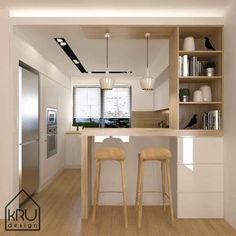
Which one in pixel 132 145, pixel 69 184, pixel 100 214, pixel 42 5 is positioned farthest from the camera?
pixel 69 184

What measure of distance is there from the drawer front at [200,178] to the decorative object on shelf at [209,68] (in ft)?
3.90

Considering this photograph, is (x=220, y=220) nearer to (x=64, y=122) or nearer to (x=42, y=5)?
(x=42, y=5)

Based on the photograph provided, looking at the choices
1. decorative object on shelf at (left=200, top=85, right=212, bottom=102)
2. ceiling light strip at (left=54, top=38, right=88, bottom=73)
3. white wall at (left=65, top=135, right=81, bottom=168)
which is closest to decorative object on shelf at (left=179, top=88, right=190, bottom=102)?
decorative object on shelf at (left=200, top=85, right=212, bottom=102)

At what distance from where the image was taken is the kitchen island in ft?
11.7

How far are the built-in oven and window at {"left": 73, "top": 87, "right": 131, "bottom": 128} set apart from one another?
2.08 meters

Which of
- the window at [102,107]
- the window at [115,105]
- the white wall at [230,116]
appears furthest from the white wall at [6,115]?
the window at [115,105]

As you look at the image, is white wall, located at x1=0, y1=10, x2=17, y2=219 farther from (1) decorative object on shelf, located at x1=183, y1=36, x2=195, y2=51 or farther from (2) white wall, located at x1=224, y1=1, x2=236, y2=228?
(2) white wall, located at x1=224, y1=1, x2=236, y2=228

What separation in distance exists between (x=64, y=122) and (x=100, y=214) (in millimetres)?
3661

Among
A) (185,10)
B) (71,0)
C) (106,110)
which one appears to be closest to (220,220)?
(185,10)

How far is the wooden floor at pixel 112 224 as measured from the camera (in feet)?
10.3

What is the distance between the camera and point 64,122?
7016 mm

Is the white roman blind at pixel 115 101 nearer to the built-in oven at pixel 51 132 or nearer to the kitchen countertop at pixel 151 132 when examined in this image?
the built-in oven at pixel 51 132

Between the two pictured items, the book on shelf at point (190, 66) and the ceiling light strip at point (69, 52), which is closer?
the book on shelf at point (190, 66)

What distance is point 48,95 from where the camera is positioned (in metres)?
5.39
